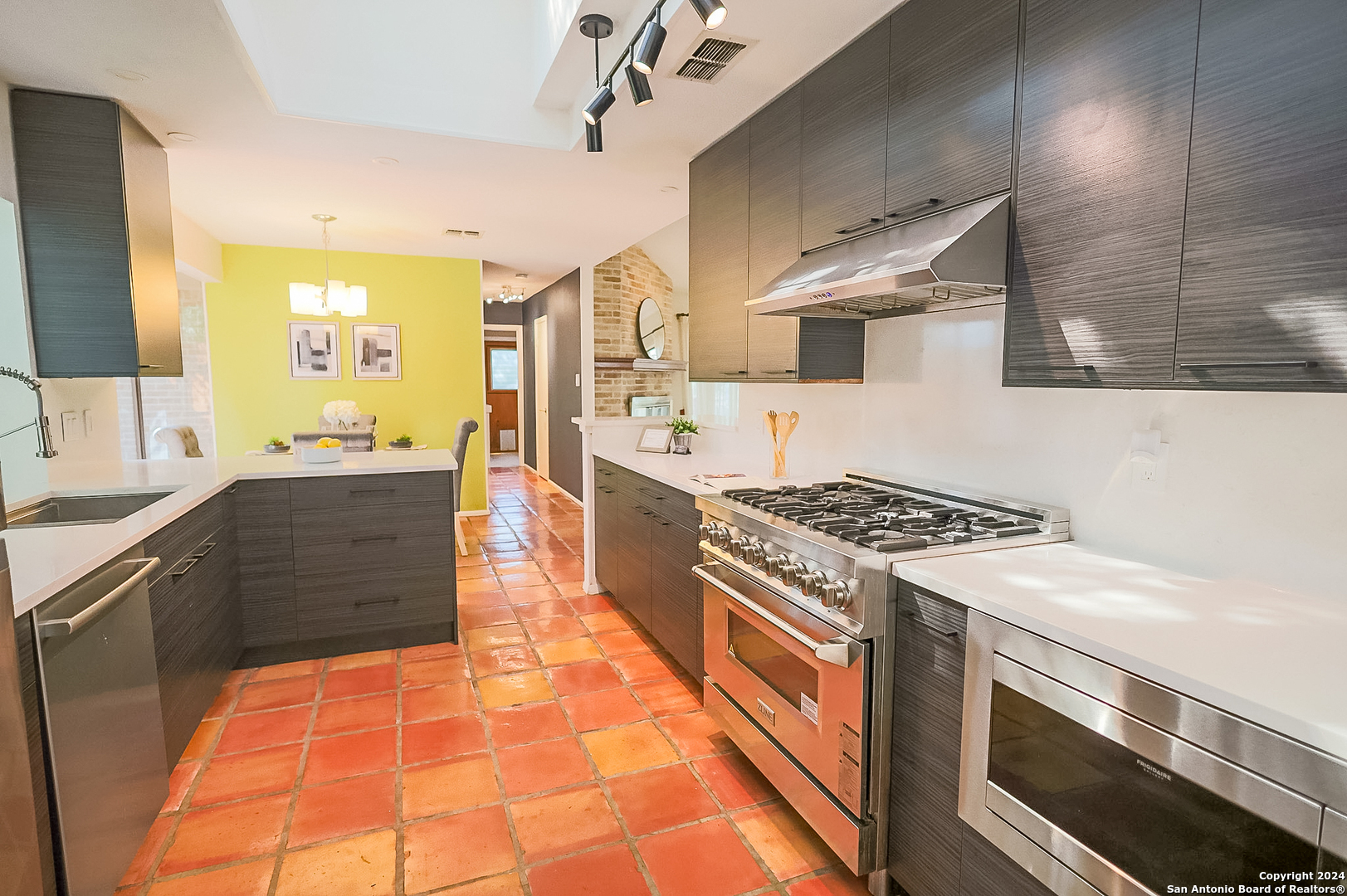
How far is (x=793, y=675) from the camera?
6.42ft

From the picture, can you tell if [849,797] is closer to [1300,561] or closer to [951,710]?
[951,710]

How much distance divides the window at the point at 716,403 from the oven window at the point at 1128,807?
2.63m

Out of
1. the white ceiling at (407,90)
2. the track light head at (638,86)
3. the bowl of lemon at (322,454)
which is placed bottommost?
the bowl of lemon at (322,454)

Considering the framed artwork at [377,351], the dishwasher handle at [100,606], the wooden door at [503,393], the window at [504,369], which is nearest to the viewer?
the dishwasher handle at [100,606]

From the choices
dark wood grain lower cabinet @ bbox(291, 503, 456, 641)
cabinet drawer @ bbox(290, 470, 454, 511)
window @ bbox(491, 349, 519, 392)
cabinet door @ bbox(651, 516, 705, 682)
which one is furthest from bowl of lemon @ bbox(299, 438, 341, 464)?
window @ bbox(491, 349, 519, 392)

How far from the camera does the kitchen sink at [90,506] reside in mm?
2479

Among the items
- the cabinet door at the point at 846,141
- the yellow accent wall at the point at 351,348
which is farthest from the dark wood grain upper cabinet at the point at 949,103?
the yellow accent wall at the point at 351,348

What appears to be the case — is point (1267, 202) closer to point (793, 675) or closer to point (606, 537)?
point (793, 675)

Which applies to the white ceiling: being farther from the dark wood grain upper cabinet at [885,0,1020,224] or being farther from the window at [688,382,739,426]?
Answer: the window at [688,382,739,426]

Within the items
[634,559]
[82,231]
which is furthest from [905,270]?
[82,231]

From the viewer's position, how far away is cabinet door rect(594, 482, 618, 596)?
3871mm

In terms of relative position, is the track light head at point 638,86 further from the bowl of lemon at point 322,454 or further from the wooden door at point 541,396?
the wooden door at point 541,396

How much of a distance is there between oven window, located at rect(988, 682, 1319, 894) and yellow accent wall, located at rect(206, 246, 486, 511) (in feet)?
19.6

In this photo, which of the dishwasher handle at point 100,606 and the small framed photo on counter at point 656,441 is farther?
the small framed photo on counter at point 656,441
